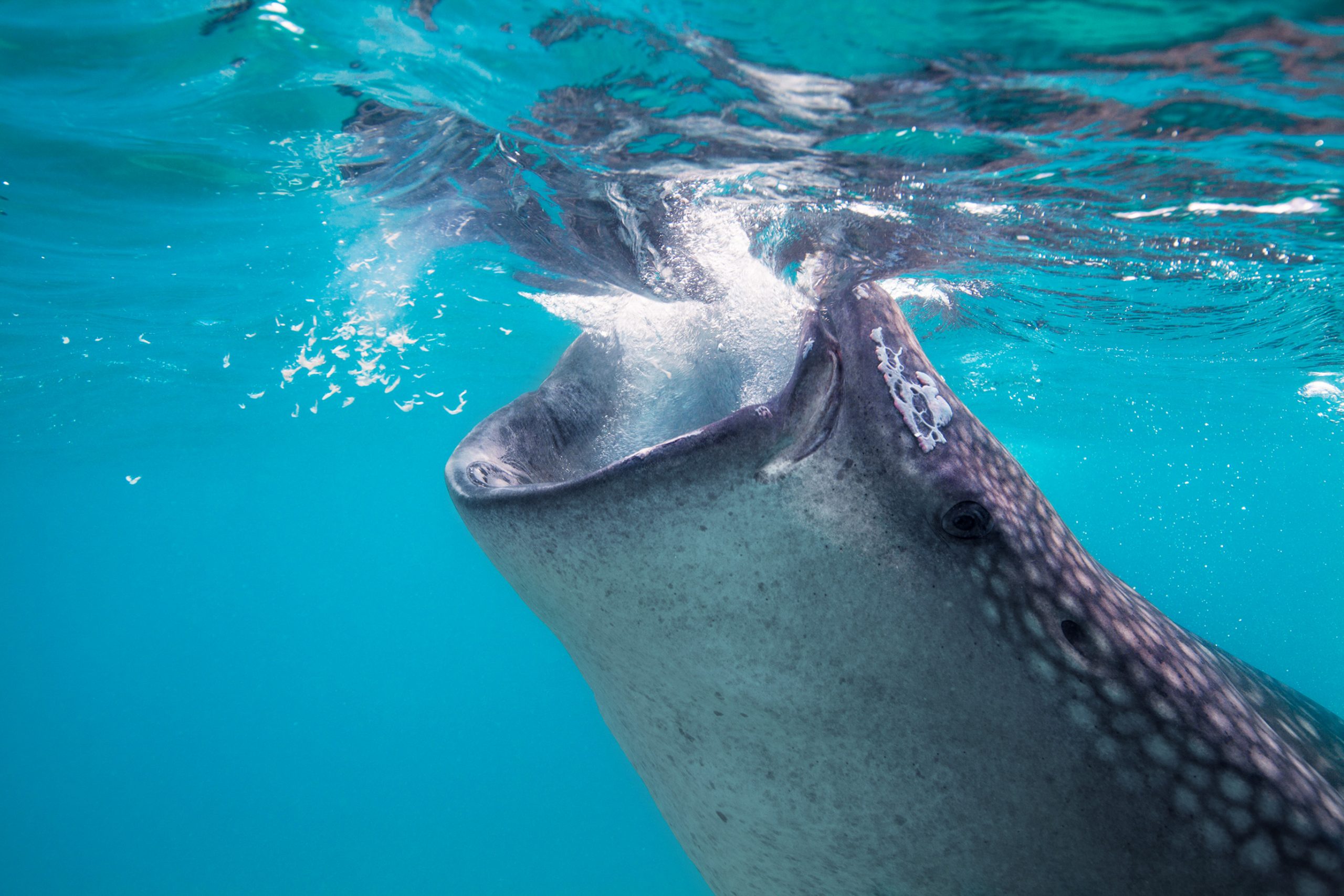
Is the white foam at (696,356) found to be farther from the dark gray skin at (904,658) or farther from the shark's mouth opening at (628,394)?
the dark gray skin at (904,658)

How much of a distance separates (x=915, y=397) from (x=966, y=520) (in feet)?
1.08

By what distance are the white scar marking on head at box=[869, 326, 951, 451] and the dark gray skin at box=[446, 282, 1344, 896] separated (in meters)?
0.01

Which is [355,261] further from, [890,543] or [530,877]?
[530,877]

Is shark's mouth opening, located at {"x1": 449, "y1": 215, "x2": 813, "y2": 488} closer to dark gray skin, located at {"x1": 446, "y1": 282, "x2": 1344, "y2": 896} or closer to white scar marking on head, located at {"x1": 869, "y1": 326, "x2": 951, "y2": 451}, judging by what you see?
white scar marking on head, located at {"x1": 869, "y1": 326, "x2": 951, "y2": 451}

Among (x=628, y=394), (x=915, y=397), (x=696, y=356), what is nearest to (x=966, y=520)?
(x=915, y=397)

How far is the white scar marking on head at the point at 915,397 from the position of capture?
1.60 meters

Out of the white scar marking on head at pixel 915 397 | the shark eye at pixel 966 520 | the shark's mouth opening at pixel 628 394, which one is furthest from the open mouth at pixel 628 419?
the shark eye at pixel 966 520

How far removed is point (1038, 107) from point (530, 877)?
44761 millimetres

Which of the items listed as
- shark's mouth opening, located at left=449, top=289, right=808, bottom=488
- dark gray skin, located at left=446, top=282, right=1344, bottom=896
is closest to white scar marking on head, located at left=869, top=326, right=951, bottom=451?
dark gray skin, located at left=446, top=282, right=1344, bottom=896

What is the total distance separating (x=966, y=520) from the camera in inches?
60.3

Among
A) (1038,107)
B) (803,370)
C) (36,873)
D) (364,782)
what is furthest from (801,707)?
(364,782)

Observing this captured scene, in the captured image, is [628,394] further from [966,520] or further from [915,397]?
[966,520]

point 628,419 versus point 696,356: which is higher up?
point 696,356

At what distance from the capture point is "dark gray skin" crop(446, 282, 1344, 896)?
1.44 m
